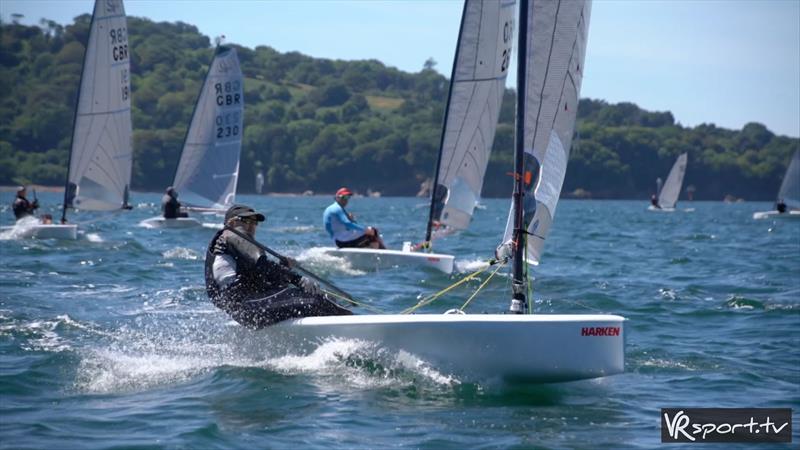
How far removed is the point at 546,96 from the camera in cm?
866

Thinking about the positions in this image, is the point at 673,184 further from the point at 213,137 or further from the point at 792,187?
the point at 213,137

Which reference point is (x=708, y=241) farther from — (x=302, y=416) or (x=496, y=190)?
(x=496, y=190)

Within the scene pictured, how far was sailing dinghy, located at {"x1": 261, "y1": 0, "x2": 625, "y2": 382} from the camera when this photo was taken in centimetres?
769

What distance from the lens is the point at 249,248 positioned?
859cm

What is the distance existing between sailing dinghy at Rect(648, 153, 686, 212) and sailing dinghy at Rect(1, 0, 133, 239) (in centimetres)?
4308

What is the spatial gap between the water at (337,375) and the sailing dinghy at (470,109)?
2452mm

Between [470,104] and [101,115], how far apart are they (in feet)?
34.8

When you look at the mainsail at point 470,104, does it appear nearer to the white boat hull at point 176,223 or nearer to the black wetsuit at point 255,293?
the black wetsuit at point 255,293

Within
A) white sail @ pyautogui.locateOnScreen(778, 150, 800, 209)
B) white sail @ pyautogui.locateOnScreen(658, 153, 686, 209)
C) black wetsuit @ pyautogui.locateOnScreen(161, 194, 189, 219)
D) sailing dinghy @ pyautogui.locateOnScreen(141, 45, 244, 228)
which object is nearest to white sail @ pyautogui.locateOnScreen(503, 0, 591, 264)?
black wetsuit @ pyautogui.locateOnScreen(161, 194, 189, 219)

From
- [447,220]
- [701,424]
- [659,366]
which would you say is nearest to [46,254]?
[447,220]

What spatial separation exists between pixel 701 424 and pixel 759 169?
12111cm

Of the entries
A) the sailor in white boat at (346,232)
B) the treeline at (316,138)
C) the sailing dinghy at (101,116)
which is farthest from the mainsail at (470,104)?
the treeline at (316,138)

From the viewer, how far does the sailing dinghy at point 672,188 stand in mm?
63406

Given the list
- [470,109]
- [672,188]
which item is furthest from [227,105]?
[672,188]
